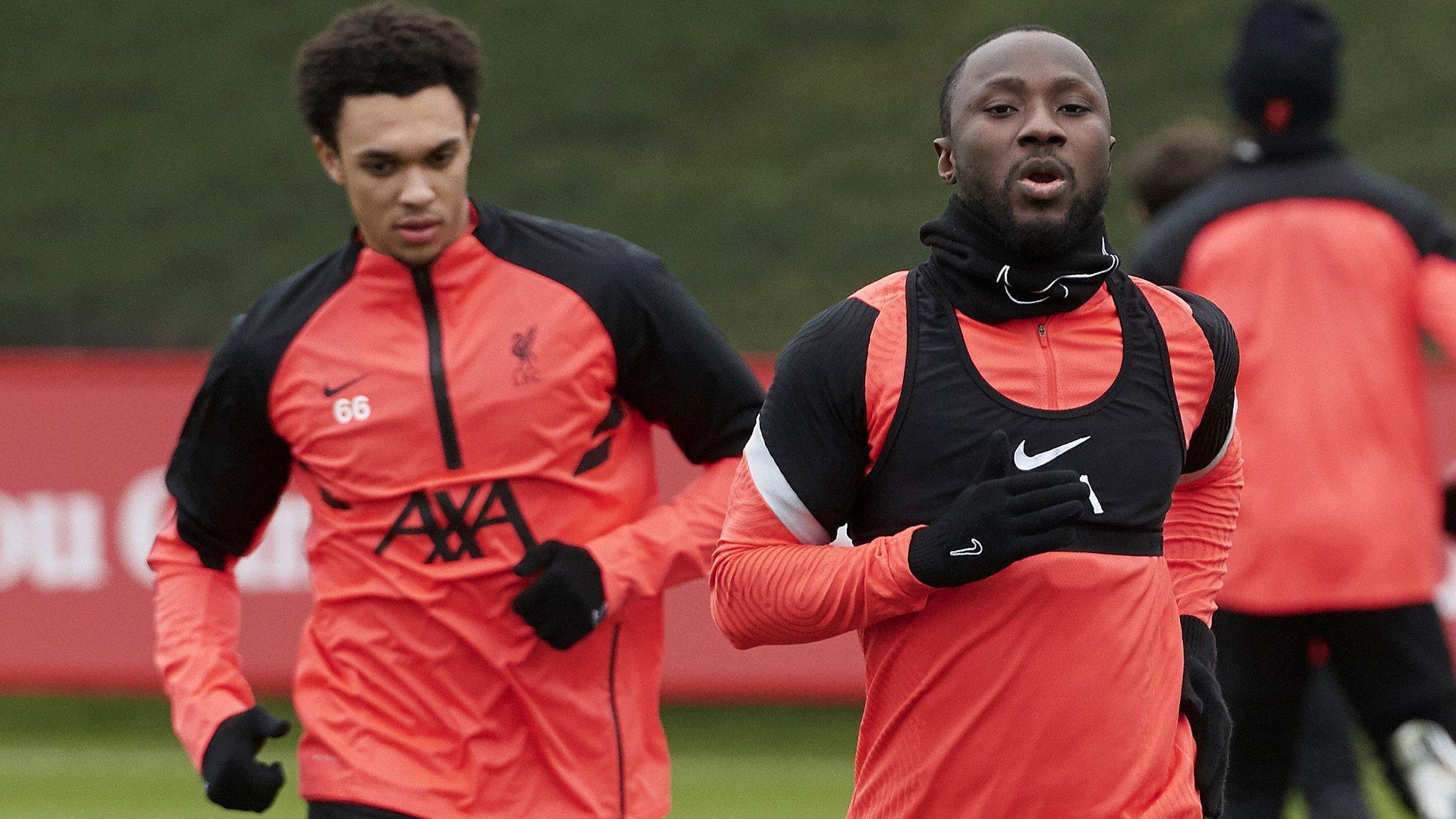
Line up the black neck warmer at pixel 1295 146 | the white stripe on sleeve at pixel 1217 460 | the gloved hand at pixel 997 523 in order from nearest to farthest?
the gloved hand at pixel 997 523 → the white stripe on sleeve at pixel 1217 460 → the black neck warmer at pixel 1295 146

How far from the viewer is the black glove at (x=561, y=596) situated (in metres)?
3.56

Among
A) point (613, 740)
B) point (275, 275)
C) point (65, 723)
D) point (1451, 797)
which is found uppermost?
point (613, 740)

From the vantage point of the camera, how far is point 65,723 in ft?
30.9

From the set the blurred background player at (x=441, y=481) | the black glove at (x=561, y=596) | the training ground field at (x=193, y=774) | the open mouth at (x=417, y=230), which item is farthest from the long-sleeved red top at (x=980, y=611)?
the training ground field at (x=193, y=774)

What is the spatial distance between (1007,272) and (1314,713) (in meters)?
3.49

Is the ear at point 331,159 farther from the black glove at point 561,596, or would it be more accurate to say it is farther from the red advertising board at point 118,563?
the red advertising board at point 118,563

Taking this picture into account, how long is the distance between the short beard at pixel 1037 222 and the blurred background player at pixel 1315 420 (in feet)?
8.05

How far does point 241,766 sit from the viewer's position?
3590 mm

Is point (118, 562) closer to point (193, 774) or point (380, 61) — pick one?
point (193, 774)

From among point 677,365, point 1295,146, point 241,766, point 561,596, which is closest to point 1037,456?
point 561,596

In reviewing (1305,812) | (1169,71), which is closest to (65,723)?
(1305,812)

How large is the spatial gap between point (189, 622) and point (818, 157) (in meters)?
10.6

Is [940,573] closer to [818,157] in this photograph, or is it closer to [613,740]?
[613,740]

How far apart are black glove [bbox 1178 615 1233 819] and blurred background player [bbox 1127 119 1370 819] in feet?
7.87
